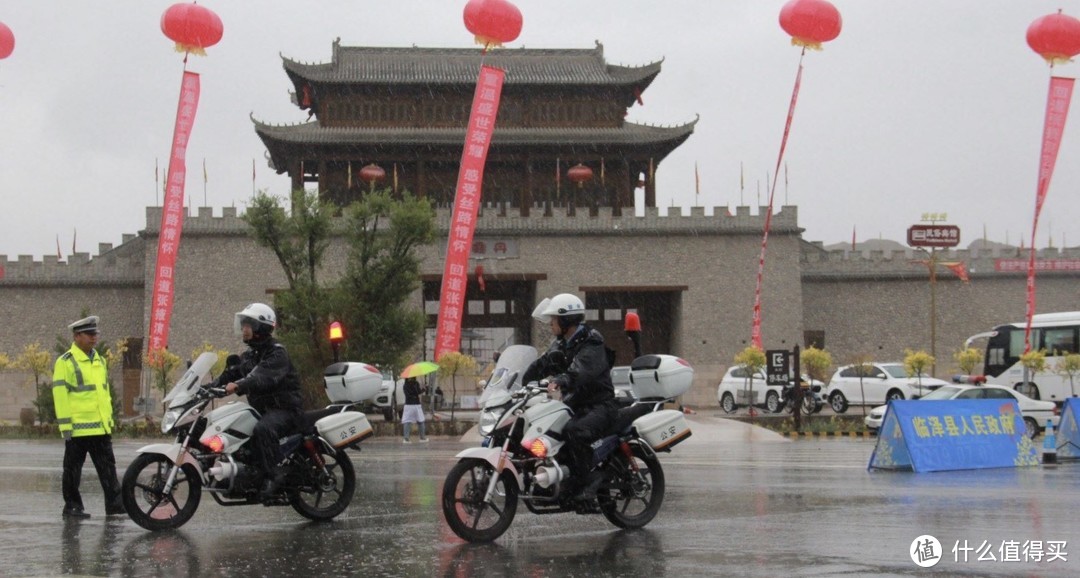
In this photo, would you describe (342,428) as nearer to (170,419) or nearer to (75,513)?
(170,419)

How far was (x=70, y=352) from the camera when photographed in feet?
33.0

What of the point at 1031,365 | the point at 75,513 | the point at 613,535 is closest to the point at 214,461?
the point at 75,513

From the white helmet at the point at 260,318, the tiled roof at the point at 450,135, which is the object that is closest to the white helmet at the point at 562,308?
the white helmet at the point at 260,318

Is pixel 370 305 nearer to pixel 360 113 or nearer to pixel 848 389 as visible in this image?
pixel 848 389

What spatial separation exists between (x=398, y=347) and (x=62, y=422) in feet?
64.9

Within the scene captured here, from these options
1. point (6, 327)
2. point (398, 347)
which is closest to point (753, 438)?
point (398, 347)

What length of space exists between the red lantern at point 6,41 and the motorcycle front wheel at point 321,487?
18.2 metres

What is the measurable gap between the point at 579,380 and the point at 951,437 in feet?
25.3

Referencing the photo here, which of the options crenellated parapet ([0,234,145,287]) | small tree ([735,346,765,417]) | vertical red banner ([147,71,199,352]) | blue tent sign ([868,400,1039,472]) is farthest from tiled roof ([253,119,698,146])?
A: blue tent sign ([868,400,1039,472])

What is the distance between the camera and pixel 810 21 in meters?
28.8

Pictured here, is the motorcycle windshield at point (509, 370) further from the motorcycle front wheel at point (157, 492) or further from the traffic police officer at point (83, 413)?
the traffic police officer at point (83, 413)

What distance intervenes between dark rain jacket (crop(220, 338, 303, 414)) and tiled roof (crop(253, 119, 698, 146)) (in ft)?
110

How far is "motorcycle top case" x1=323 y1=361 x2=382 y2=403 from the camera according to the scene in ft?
30.3

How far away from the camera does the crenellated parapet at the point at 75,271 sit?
41.7 meters
